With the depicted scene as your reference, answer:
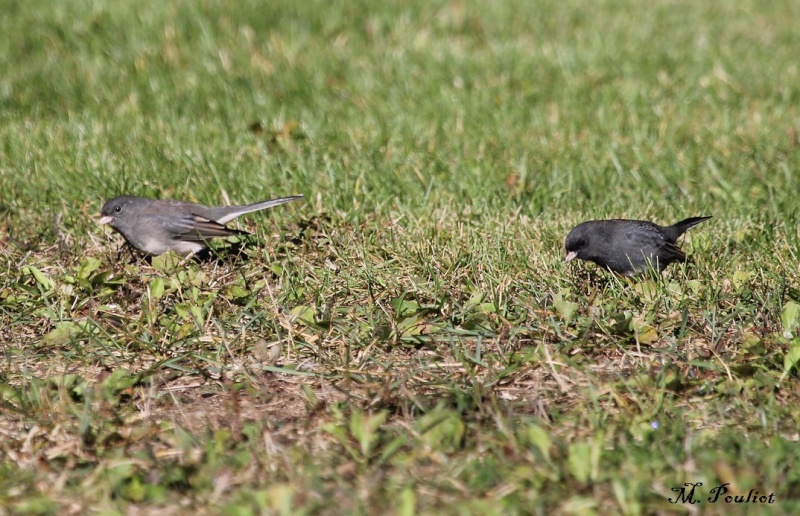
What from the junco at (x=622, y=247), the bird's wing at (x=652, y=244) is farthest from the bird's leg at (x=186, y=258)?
the bird's wing at (x=652, y=244)

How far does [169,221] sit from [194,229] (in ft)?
0.48

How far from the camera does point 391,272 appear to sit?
481 cm

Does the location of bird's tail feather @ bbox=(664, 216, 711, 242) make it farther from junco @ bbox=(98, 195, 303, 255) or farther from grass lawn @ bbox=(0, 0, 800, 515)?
junco @ bbox=(98, 195, 303, 255)

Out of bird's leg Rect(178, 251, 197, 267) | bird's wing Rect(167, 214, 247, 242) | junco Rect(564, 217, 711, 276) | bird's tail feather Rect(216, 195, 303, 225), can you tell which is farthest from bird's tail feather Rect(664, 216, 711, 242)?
bird's leg Rect(178, 251, 197, 267)

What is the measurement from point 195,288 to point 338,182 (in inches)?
65.0

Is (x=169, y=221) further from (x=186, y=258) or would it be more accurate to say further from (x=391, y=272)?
(x=391, y=272)

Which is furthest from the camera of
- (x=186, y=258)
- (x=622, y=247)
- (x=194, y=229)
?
(x=194, y=229)

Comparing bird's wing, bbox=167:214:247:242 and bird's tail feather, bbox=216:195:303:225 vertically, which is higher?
bird's tail feather, bbox=216:195:303:225

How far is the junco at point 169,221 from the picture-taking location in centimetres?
516

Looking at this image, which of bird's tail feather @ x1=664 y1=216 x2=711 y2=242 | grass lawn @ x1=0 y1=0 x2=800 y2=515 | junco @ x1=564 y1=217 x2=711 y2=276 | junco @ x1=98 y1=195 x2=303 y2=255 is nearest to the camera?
grass lawn @ x1=0 y1=0 x2=800 y2=515

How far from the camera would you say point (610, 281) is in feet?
15.3

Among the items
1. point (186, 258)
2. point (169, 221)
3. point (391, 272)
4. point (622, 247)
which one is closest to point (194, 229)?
point (169, 221)

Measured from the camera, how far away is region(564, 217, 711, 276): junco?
15.6ft

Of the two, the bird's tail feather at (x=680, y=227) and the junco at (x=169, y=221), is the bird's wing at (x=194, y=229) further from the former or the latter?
the bird's tail feather at (x=680, y=227)
